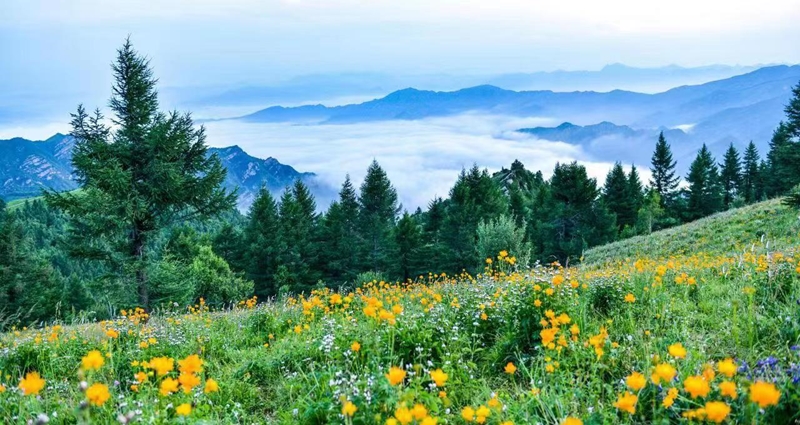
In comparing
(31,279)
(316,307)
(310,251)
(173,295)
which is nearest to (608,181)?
(310,251)

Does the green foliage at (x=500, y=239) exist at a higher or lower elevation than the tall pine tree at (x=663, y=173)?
lower

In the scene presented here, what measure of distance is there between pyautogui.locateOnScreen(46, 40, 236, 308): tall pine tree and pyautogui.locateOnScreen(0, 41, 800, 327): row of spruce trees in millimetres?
50

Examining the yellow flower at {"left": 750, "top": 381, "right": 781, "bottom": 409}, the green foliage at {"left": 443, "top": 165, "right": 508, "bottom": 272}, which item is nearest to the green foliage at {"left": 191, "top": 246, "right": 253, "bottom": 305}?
the green foliage at {"left": 443, "top": 165, "right": 508, "bottom": 272}

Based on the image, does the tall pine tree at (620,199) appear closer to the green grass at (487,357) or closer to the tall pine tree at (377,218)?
the tall pine tree at (377,218)

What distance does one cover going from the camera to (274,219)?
48594mm

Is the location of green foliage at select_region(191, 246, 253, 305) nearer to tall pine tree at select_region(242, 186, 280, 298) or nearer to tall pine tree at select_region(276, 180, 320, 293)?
tall pine tree at select_region(242, 186, 280, 298)

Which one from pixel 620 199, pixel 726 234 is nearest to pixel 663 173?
pixel 620 199

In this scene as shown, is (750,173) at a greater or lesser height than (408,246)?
greater

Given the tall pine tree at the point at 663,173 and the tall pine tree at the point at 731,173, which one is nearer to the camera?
the tall pine tree at the point at 731,173

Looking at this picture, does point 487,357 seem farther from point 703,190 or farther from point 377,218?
point 703,190

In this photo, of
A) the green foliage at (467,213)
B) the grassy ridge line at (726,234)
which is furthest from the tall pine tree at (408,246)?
the grassy ridge line at (726,234)

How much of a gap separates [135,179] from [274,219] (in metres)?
31.5

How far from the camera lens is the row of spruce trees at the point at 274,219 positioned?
17.2m

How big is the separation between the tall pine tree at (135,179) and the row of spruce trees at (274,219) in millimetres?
50
